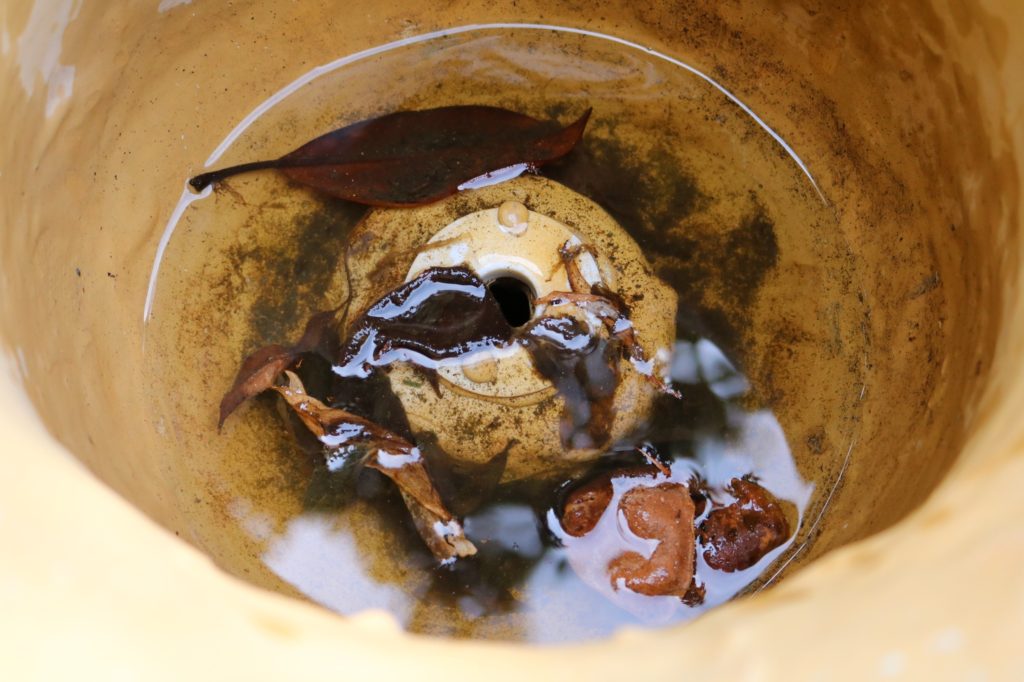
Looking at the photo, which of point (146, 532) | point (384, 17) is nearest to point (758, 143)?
point (384, 17)

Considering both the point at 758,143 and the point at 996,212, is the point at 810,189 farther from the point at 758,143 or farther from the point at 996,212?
the point at 996,212

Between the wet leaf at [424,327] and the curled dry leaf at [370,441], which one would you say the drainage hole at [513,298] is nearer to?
the wet leaf at [424,327]

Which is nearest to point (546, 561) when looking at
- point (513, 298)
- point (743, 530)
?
point (743, 530)

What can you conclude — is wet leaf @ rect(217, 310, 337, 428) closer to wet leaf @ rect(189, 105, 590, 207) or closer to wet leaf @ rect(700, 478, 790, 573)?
wet leaf @ rect(189, 105, 590, 207)

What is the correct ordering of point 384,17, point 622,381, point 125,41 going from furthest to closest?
point 384,17 → point 622,381 → point 125,41

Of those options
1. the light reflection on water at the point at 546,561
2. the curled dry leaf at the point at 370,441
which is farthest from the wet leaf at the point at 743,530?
the curled dry leaf at the point at 370,441
